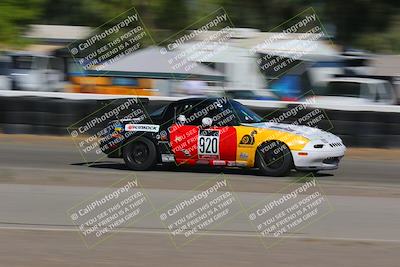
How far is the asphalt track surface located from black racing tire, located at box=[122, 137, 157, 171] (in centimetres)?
29

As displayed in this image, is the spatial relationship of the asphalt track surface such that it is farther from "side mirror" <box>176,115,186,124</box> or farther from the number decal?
"side mirror" <box>176,115,186,124</box>

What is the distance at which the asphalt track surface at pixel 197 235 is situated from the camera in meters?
6.08

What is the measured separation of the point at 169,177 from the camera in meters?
11.5

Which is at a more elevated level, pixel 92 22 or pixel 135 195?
pixel 92 22

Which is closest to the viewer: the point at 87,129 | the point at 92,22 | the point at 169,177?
the point at 169,177

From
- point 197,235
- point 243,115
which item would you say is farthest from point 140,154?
point 197,235

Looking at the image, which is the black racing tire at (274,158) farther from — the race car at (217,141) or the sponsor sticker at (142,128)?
the sponsor sticker at (142,128)

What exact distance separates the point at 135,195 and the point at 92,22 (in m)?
15.4

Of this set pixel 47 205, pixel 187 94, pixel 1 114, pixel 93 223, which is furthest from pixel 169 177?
pixel 187 94

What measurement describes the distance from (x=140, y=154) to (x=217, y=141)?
1.32 metres

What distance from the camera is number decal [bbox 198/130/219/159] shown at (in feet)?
38.9

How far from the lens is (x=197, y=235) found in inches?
273

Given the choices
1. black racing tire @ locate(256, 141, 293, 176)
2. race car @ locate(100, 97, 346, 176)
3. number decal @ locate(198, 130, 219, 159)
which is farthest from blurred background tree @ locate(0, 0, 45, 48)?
black racing tire @ locate(256, 141, 293, 176)

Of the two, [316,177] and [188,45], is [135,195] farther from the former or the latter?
[188,45]
